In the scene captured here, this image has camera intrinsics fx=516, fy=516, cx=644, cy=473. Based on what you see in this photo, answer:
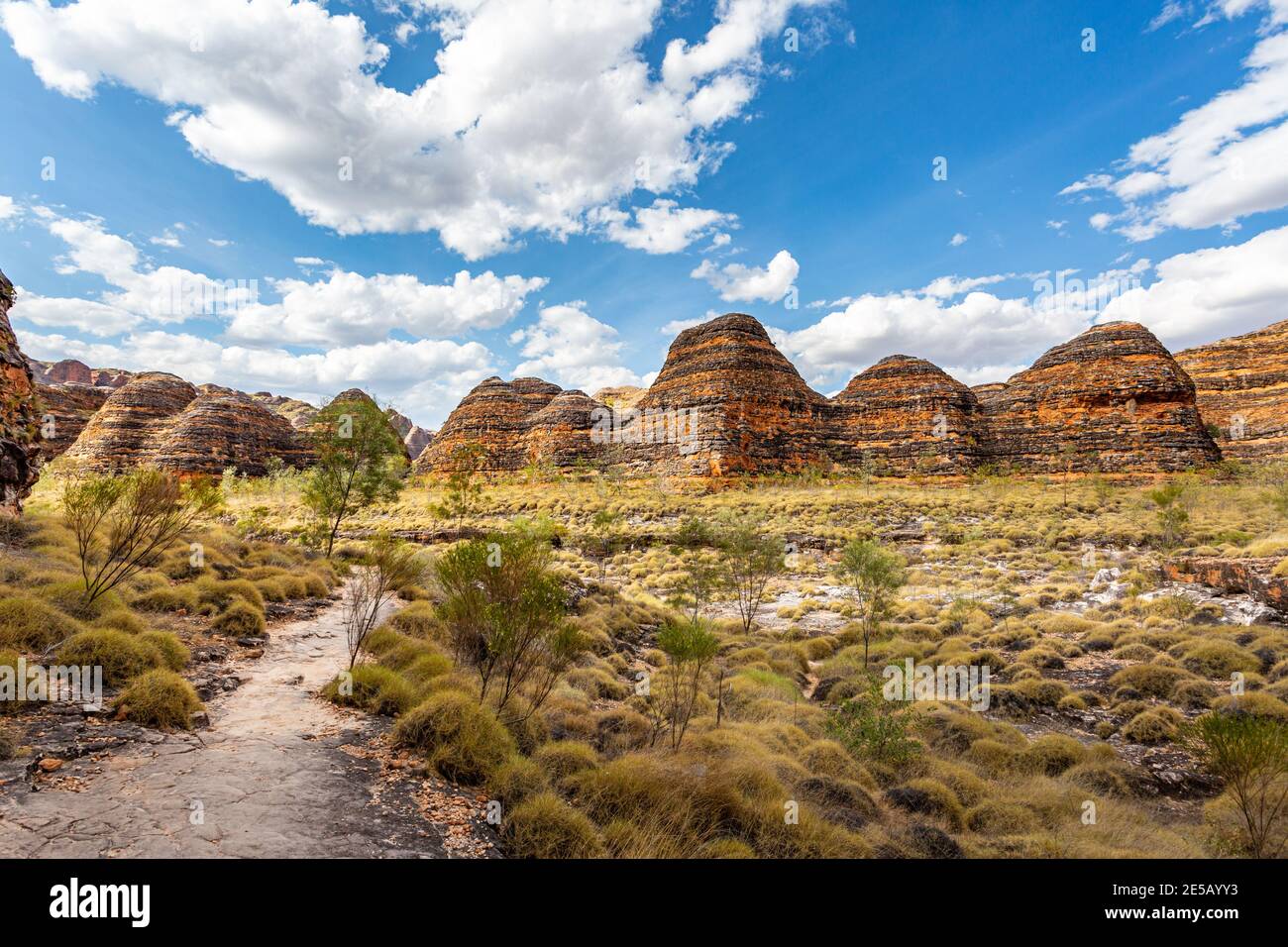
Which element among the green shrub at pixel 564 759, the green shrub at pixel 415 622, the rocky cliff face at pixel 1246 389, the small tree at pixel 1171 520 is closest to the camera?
the green shrub at pixel 564 759

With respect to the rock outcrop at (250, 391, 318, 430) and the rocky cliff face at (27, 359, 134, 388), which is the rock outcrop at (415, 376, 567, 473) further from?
the rocky cliff face at (27, 359, 134, 388)

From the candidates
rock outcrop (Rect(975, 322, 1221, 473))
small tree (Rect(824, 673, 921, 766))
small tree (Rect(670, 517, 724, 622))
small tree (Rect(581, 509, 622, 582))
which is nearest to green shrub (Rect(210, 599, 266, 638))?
small tree (Rect(670, 517, 724, 622))

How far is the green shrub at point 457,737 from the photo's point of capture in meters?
6.49

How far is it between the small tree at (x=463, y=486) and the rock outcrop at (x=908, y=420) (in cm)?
4288

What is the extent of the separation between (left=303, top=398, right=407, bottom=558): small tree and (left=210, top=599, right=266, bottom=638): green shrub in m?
11.1

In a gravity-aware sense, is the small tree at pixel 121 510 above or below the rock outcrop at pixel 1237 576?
above

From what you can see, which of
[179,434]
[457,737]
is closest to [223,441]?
[179,434]

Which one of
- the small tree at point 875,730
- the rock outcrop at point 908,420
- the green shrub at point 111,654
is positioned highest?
the rock outcrop at point 908,420

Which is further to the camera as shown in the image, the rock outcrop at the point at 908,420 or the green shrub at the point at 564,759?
the rock outcrop at the point at 908,420

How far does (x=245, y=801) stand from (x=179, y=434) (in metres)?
81.7

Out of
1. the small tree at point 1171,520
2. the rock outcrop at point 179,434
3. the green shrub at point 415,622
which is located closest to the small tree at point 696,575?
the green shrub at point 415,622

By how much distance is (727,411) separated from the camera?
61312mm

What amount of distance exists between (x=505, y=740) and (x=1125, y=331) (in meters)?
81.2

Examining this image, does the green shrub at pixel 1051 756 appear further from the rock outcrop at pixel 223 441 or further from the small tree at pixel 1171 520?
the rock outcrop at pixel 223 441
